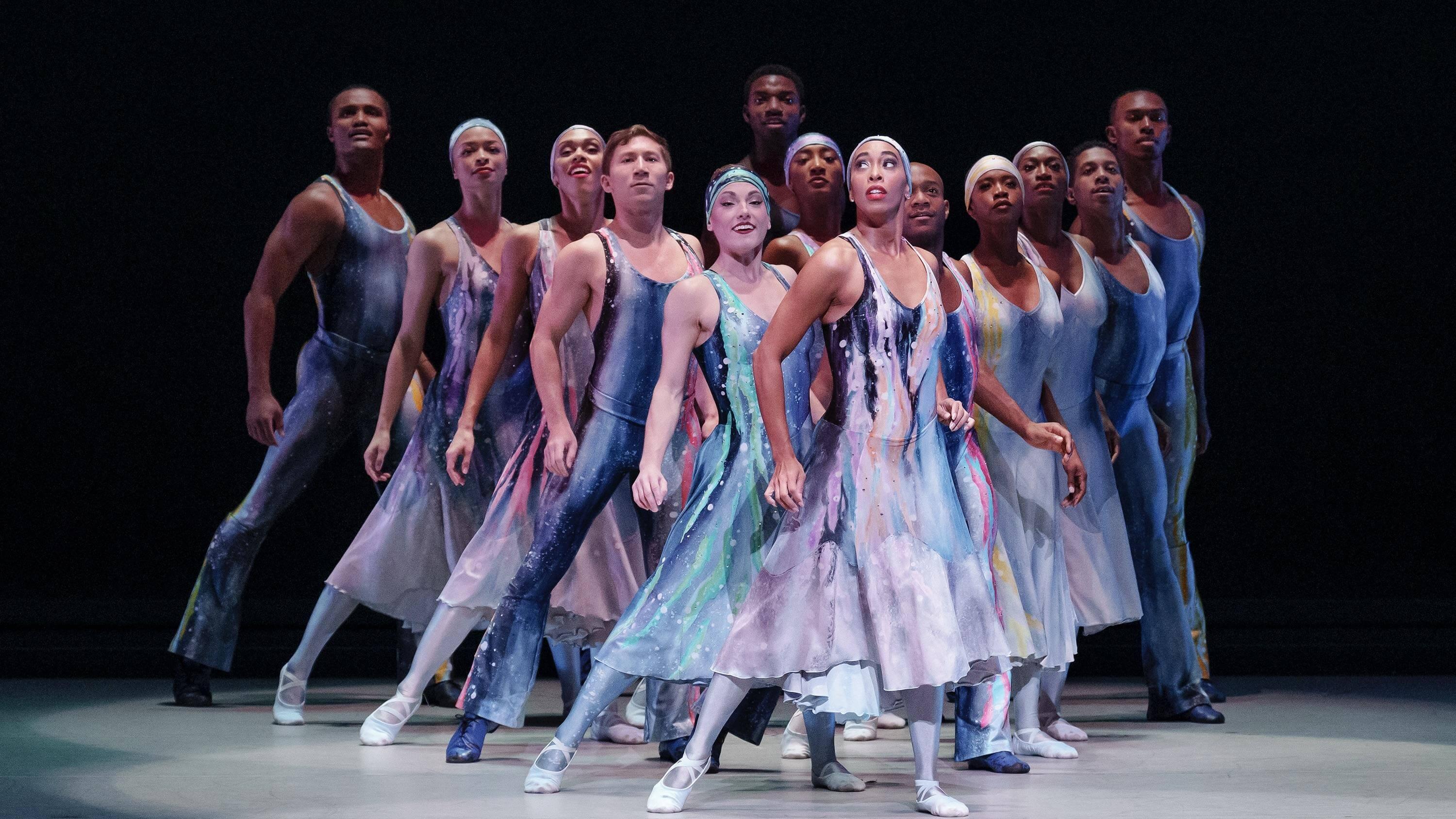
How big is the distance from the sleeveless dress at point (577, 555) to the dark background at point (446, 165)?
2.53 m

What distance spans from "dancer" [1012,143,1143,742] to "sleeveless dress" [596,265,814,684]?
1.31m

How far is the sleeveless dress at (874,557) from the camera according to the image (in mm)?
4281

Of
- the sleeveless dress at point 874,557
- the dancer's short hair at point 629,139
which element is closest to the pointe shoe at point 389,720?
the sleeveless dress at point 874,557

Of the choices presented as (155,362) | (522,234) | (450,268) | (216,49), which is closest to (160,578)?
(155,362)

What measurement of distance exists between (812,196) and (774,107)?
0.77 m

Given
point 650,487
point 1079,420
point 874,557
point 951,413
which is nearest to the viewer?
point 874,557

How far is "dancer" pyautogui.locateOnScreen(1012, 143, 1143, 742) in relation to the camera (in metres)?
5.72

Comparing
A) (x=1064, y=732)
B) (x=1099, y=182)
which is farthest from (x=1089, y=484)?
(x=1099, y=182)

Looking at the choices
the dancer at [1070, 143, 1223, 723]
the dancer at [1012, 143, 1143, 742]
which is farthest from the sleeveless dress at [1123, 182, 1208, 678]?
the dancer at [1012, 143, 1143, 742]

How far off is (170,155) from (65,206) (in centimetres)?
52

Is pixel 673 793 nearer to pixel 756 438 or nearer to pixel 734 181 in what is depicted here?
pixel 756 438

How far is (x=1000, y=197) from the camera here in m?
5.57

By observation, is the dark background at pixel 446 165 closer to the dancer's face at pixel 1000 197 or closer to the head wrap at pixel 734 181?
the dancer's face at pixel 1000 197

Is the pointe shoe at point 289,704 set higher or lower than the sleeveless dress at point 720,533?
lower
